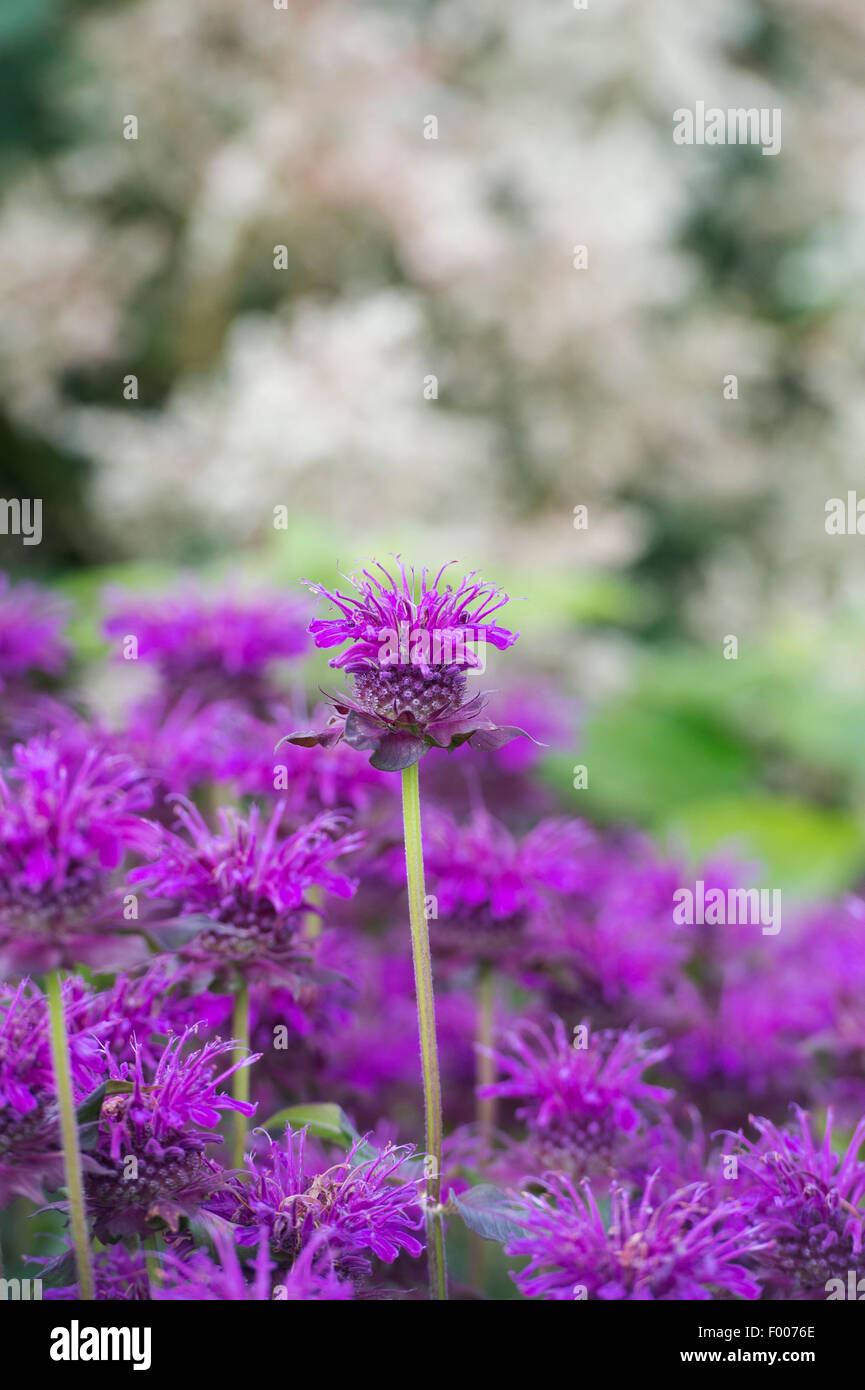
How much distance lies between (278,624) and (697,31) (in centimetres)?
268

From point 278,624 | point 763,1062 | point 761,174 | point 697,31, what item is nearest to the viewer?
point 763,1062

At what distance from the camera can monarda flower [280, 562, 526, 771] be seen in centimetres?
52

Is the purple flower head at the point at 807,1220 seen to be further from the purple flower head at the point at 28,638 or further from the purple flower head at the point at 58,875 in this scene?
the purple flower head at the point at 28,638

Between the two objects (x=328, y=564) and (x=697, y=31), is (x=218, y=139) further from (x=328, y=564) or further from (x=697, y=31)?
(x=328, y=564)

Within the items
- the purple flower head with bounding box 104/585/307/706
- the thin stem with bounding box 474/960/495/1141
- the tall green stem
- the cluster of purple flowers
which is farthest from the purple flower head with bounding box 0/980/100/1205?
the purple flower head with bounding box 104/585/307/706

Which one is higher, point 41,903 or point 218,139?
point 218,139

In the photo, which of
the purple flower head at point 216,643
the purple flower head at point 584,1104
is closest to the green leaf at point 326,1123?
the purple flower head at point 584,1104

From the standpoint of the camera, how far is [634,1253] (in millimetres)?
497

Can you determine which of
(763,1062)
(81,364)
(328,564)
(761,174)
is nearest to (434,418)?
(81,364)

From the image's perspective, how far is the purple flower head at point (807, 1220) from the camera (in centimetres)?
52

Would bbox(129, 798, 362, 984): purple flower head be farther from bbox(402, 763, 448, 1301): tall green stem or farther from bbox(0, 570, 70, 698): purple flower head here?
bbox(0, 570, 70, 698): purple flower head

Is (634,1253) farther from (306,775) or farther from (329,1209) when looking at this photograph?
(306,775)

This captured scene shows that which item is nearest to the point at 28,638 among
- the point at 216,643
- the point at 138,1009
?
the point at 216,643

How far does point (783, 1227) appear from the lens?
527 millimetres
